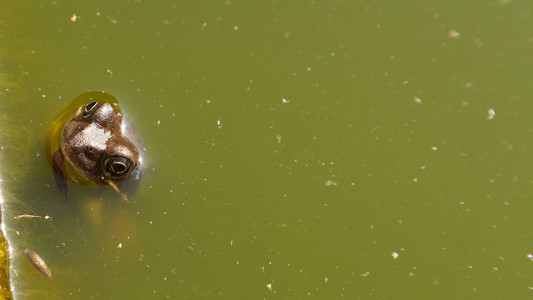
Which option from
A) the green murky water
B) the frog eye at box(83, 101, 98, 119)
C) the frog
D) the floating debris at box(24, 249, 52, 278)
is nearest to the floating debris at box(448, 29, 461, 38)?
the green murky water

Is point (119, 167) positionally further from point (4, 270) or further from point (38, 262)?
point (4, 270)

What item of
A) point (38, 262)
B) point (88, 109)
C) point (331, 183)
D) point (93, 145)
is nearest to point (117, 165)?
point (93, 145)

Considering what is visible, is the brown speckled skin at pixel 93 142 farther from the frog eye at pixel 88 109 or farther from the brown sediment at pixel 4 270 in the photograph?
the brown sediment at pixel 4 270

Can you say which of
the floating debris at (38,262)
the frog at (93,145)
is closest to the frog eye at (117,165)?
the frog at (93,145)

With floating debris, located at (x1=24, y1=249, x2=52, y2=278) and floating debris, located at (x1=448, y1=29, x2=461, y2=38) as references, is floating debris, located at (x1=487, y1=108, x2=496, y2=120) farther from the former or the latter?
floating debris, located at (x1=24, y1=249, x2=52, y2=278)

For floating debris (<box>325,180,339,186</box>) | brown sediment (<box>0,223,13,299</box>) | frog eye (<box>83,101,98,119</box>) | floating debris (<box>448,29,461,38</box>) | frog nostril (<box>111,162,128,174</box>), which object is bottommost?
brown sediment (<box>0,223,13,299</box>)

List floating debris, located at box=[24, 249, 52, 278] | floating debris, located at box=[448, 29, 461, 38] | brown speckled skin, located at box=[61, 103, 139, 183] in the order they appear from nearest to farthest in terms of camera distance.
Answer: brown speckled skin, located at box=[61, 103, 139, 183]
floating debris, located at box=[24, 249, 52, 278]
floating debris, located at box=[448, 29, 461, 38]

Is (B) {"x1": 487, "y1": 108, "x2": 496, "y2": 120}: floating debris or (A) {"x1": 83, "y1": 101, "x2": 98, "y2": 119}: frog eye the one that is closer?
(A) {"x1": 83, "y1": 101, "x2": 98, "y2": 119}: frog eye

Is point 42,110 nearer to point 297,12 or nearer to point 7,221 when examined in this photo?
point 7,221
